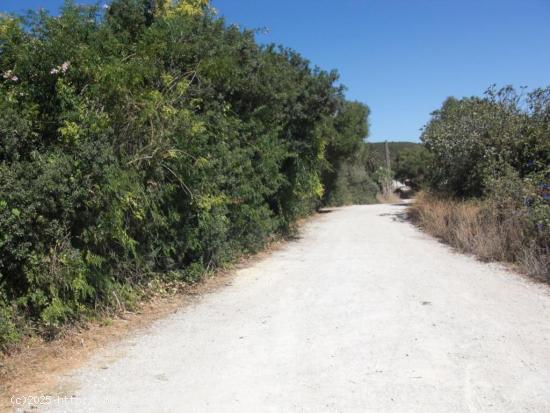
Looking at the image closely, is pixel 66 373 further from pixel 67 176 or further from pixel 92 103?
pixel 92 103

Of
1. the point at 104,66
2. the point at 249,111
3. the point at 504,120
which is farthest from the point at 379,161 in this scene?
the point at 104,66

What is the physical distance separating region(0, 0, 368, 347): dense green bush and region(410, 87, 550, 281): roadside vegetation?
5.20 m

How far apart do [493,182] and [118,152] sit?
8.98 metres

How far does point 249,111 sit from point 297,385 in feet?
23.0

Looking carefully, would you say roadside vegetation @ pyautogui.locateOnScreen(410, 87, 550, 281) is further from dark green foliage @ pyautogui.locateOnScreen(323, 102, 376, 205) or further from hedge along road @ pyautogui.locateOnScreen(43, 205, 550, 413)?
dark green foliage @ pyautogui.locateOnScreen(323, 102, 376, 205)

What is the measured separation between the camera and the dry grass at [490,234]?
880 centimetres

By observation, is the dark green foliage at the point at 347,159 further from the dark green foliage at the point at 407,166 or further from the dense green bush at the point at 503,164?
the dark green foliage at the point at 407,166

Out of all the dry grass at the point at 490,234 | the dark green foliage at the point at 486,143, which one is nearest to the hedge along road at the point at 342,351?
the dry grass at the point at 490,234

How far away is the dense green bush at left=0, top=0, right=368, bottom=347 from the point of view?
5.16 meters

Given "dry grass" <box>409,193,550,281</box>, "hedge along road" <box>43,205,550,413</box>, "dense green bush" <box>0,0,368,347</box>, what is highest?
"dense green bush" <box>0,0,368,347</box>

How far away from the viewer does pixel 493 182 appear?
11.6m

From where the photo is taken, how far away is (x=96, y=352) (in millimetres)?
5168

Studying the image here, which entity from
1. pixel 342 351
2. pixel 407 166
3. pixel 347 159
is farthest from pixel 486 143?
pixel 407 166

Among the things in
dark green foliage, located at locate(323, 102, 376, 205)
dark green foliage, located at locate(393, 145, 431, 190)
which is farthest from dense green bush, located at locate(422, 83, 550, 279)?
dark green foliage, located at locate(393, 145, 431, 190)
